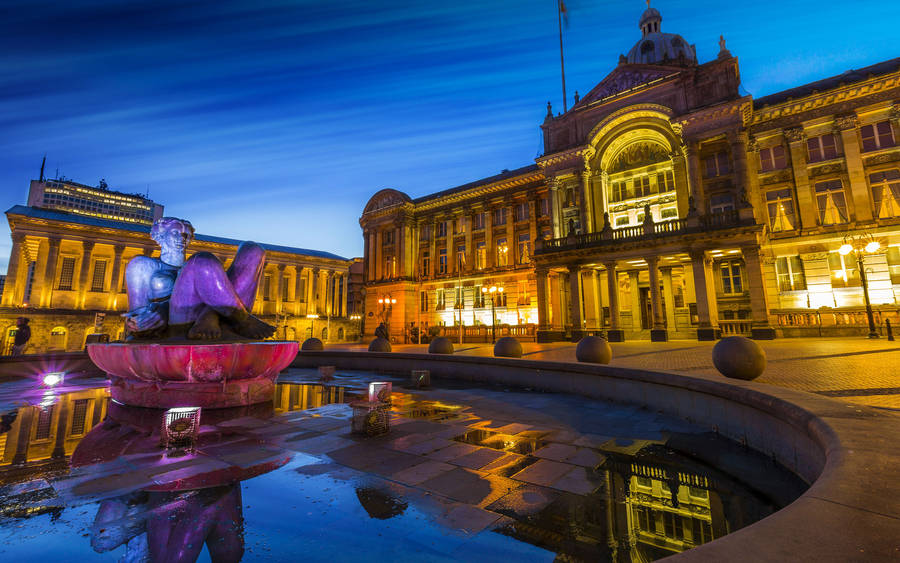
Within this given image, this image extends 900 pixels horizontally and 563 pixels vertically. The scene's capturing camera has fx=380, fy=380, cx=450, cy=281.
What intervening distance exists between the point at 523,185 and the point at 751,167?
60.7 feet

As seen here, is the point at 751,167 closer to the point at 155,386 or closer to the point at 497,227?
the point at 497,227

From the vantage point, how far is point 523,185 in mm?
39188

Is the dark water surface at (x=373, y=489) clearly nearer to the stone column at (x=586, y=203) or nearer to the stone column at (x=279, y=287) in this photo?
the stone column at (x=586, y=203)

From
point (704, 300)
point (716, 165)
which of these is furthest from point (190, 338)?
point (716, 165)

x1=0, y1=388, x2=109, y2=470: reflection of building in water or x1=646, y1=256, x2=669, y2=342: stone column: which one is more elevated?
x1=646, y1=256, x2=669, y2=342: stone column

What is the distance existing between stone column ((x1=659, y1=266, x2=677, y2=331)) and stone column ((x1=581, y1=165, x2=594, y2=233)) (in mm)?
6265

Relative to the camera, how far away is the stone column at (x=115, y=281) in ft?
151

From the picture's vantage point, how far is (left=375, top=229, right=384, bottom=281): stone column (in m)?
47.9

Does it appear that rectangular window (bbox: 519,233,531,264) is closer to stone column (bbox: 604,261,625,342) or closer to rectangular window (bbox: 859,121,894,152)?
stone column (bbox: 604,261,625,342)

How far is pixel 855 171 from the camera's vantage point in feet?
79.7

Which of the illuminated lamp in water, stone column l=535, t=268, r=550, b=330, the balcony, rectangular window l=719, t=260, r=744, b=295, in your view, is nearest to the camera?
the illuminated lamp in water

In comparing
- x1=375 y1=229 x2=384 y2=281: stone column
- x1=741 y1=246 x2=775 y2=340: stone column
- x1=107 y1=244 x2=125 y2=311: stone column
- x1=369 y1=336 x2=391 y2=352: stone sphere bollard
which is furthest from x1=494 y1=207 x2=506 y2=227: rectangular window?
x1=107 y1=244 x2=125 y2=311: stone column

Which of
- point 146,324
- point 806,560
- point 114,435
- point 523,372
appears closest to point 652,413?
point 523,372

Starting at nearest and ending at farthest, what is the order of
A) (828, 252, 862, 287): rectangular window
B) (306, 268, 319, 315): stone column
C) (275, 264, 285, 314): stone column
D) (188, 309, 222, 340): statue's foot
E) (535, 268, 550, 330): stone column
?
(188, 309, 222, 340): statue's foot, (828, 252, 862, 287): rectangular window, (535, 268, 550, 330): stone column, (275, 264, 285, 314): stone column, (306, 268, 319, 315): stone column
